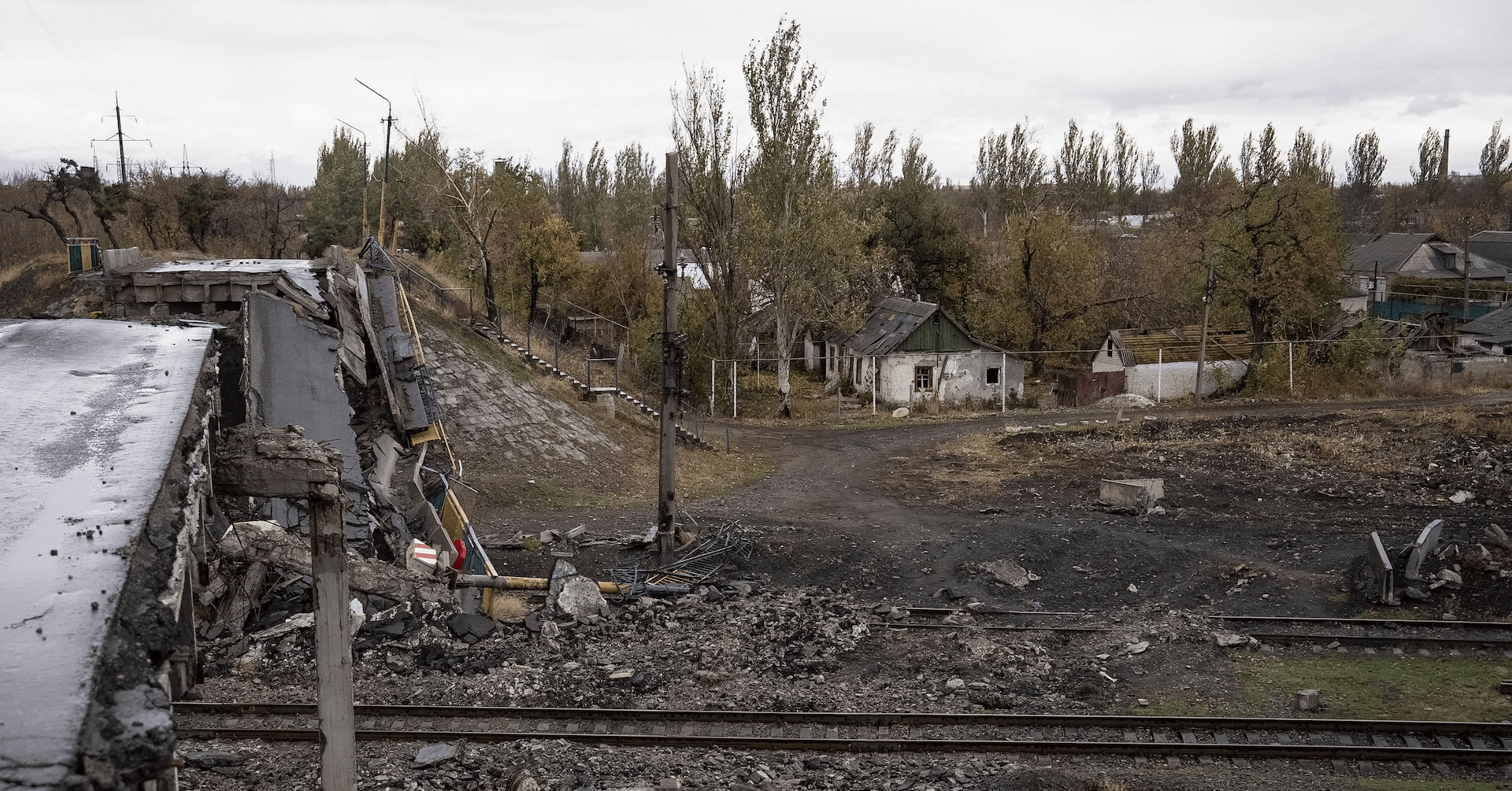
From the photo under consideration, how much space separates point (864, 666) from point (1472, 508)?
1304 cm

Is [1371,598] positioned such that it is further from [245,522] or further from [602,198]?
[602,198]

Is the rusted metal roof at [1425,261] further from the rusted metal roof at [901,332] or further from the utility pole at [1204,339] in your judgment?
the rusted metal roof at [901,332]

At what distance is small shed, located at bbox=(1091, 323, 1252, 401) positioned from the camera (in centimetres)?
3388

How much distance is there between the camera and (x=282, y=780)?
860cm

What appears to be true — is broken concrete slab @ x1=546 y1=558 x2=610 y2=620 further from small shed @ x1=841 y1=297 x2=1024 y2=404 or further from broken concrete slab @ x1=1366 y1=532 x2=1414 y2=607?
small shed @ x1=841 y1=297 x2=1024 y2=404

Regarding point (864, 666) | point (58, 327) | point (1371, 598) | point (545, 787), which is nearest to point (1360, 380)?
point (1371, 598)

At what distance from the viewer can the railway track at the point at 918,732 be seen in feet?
30.7

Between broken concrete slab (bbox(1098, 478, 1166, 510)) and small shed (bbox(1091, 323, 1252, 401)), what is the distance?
50.9 ft

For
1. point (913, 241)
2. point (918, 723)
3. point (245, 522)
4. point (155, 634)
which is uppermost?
point (913, 241)

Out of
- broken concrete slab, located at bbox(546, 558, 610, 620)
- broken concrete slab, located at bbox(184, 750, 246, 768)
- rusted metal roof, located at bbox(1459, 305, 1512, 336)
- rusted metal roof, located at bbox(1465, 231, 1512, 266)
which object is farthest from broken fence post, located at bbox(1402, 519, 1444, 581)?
rusted metal roof, located at bbox(1465, 231, 1512, 266)

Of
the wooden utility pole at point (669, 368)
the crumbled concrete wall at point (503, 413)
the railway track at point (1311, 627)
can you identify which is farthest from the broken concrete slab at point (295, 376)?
the railway track at point (1311, 627)

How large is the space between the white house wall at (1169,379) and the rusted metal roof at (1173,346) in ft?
0.73

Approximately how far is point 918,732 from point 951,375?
24747mm

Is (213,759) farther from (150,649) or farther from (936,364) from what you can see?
(936,364)
